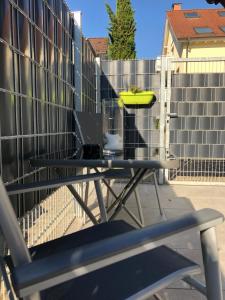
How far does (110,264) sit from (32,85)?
1453 millimetres

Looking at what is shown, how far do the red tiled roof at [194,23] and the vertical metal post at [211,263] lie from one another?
11399 millimetres

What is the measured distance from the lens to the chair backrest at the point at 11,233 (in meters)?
0.64

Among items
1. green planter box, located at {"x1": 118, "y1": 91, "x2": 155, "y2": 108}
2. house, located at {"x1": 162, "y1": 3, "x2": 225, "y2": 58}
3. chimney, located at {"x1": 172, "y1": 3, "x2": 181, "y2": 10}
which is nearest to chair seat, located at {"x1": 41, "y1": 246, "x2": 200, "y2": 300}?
green planter box, located at {"x1": 118, "y1": 91, "x2": 155, "y2": 108}

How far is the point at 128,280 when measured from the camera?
0.97 metres

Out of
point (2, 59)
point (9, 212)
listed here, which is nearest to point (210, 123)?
point (2, 59)

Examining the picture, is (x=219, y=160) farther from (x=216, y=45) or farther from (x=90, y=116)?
(x=216, y=45)

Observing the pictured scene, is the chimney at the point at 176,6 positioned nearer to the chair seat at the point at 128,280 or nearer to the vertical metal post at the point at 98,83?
the vertical metal post at the point at 98,83

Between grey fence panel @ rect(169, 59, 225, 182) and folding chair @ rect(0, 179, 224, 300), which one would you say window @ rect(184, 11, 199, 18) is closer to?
grey fence panel @ rect(169, 59, 225, 182)

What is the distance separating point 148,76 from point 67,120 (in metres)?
3.01

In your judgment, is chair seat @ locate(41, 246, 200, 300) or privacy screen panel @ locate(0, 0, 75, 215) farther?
privacy screen panel @ locate(0, 0, 75, 215)

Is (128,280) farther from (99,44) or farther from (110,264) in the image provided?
(99,44)

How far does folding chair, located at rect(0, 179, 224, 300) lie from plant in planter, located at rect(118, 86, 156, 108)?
4.04 metres

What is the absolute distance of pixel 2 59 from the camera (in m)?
1.42

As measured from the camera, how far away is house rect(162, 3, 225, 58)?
1109 cm
